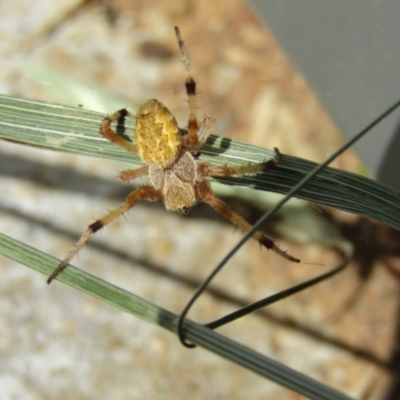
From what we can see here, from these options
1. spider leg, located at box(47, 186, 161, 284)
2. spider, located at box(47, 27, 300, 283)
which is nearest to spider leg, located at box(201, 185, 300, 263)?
spider, located at box(47, 27, 300, 283)

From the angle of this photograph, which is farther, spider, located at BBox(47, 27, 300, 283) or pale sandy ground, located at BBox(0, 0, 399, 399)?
pale sandy ground, located at BBox(0, 0, 399, 399)

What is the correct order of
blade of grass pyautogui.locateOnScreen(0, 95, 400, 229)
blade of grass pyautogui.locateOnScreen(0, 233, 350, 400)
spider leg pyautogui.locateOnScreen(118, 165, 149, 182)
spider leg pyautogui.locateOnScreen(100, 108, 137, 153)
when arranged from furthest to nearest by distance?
spider leg pyautogui.locateOnScreen(118, 165, 149, 182)
spider leg pyautogui.locateOnScreen(100, 108, 137, 153)
blade of grass pyautogui.locateOnScreen(0, 95, 400, 229)
blade of grass pyautogui.locateOnScreen(0, 233, 350, 400)

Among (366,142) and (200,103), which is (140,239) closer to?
(200,103)

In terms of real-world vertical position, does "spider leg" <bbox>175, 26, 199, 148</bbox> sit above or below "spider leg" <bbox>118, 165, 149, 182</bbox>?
above

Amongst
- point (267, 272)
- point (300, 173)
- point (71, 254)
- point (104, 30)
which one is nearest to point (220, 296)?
point (267, 272)

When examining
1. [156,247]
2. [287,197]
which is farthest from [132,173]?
[156,247]

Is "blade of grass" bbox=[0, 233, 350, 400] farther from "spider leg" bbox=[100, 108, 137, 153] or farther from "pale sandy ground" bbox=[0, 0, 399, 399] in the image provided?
"pale sandy ground" bbox=[0, 0, 399, 399]

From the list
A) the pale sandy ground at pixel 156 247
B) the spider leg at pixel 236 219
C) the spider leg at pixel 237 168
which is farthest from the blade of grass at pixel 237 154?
the pale sandy ground at pixel 156 247
